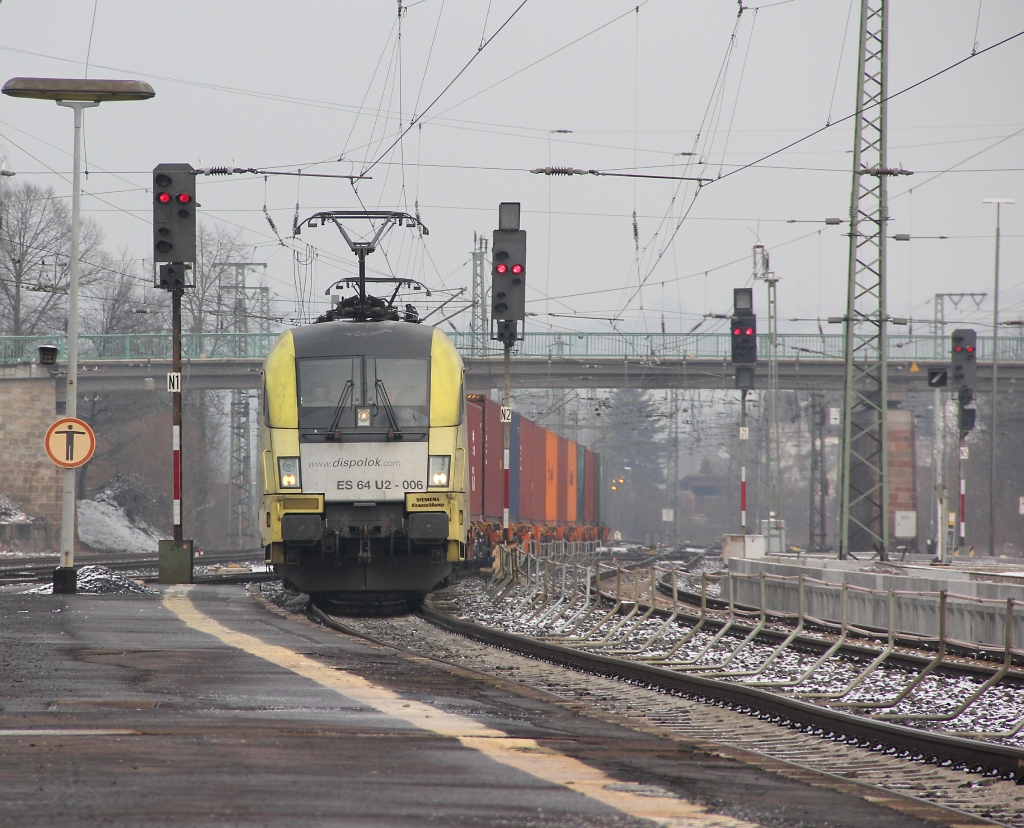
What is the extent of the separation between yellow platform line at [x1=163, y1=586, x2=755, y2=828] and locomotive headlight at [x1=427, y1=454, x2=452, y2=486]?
6.01 metres

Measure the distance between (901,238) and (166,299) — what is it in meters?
51.1

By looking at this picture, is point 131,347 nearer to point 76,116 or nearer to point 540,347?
point 540,347

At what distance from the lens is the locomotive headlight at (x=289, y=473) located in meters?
17.1

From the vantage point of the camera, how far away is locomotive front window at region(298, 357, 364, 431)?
17359 mm

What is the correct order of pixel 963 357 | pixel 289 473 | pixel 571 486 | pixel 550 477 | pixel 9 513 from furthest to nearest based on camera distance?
pixel 9 513, pixel 571 486, pixel 550 477, pixel 963 357, pixel 289 473

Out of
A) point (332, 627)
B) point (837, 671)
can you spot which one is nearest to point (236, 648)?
point (332, 627)

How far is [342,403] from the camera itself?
1745 cm

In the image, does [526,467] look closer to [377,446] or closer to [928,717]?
[377,446]

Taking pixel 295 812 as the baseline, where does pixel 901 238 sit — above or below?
above

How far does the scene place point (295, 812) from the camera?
4.81 m

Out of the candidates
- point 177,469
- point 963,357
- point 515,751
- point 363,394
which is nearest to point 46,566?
point 177,469

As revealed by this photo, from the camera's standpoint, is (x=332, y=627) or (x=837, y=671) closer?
(x=837, y=671)

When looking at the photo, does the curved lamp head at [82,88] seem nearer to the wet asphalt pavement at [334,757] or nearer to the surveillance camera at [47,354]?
the surveillance camera at [47,354]

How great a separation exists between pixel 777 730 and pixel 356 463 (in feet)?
30.9
